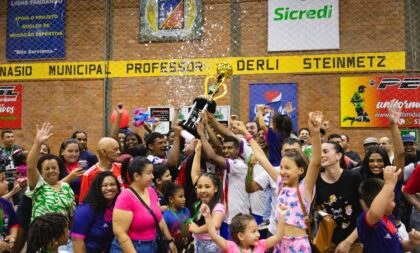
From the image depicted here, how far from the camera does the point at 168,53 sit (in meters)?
12.8

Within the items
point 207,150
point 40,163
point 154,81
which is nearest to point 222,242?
point 207,150

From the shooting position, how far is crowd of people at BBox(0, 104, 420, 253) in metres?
4.00

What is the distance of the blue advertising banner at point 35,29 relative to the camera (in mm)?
13508

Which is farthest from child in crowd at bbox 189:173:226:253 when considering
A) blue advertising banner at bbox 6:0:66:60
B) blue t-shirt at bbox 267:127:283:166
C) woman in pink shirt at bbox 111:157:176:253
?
blue advertising banner at bbox 6:0:66:60

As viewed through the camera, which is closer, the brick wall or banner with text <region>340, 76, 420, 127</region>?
banner with text <region>340, 76, 420, 127</region>

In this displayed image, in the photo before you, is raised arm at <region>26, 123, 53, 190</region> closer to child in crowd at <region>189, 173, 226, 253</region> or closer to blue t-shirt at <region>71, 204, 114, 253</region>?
blue t-shirt at <region>71, 204, 114, 253</region>

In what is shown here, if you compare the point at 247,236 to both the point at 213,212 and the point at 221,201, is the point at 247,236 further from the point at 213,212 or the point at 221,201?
the point at 221,201

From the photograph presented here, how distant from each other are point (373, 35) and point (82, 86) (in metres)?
6.63

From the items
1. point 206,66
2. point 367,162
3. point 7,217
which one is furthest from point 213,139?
point 206,66

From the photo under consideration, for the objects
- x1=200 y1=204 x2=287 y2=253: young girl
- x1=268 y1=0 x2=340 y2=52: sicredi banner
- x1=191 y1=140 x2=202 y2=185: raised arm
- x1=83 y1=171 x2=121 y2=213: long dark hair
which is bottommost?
x1=200 y1=204 x2=287 y2=253: young girl

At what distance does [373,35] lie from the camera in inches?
461

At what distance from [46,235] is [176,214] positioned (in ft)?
5.83

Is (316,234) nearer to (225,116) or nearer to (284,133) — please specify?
(284,133)

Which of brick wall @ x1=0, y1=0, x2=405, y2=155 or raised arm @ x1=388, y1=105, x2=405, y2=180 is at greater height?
brick wall @ x1=0, y1=0, x2=405, y2=155
